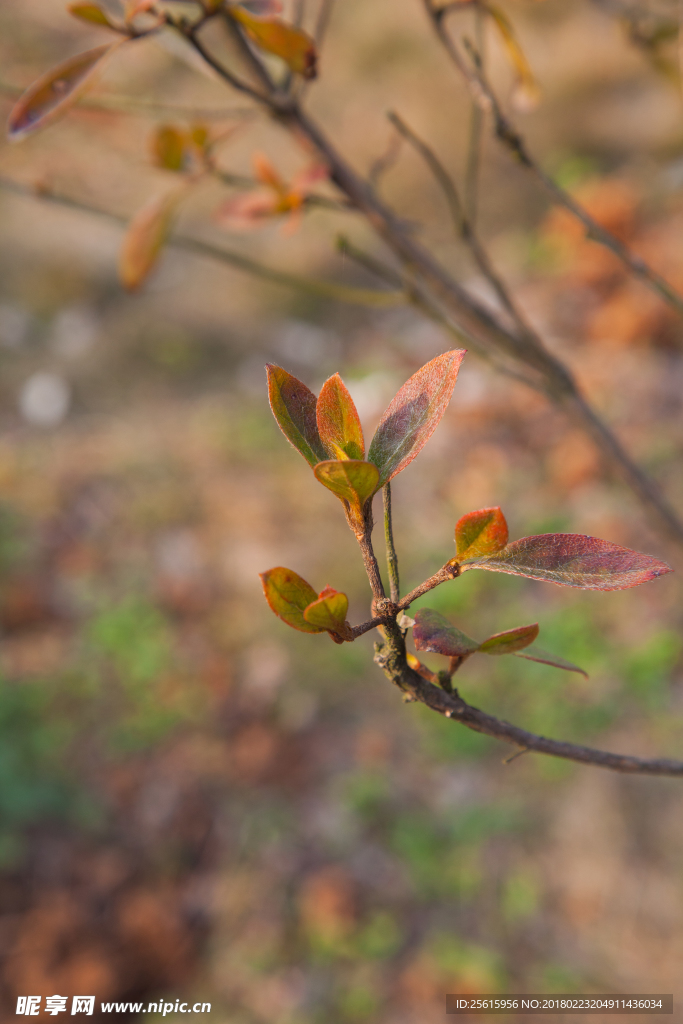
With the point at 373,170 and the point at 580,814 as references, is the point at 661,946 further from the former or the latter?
the point at 373,170

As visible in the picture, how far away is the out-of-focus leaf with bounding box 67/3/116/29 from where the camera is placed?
0.59 meters

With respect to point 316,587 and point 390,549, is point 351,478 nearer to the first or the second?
point 390,549

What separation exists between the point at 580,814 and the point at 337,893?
0.63 metres

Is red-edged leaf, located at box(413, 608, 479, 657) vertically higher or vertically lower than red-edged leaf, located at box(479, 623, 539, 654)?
higher

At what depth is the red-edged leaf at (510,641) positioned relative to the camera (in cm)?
38

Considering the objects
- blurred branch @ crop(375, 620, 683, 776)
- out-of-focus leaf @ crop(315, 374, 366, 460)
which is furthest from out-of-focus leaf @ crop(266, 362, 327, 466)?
blurred branch @ crop(375, 620, 683, 776)

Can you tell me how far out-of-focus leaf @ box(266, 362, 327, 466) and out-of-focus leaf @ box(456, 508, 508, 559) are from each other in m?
0.09

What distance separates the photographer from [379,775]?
77.8 inches

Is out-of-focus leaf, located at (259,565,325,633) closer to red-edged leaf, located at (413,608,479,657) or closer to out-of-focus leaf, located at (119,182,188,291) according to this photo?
red-edged leaf, located at (413,608,479,657)

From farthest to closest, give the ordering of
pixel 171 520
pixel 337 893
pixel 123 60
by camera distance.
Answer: pixel 123 60, pixel 171 520, pixel 337 893

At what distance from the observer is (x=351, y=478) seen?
349mm

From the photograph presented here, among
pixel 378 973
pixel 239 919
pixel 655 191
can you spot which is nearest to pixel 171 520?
pixel 239 919

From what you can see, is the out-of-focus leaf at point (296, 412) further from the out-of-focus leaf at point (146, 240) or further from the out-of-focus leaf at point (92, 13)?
the out-of-focus leaf at point (146, 240)

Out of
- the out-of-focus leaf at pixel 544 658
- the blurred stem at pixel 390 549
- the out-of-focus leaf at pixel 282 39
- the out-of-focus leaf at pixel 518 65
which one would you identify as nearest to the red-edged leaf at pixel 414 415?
the blurred stem at pixel 390 549
